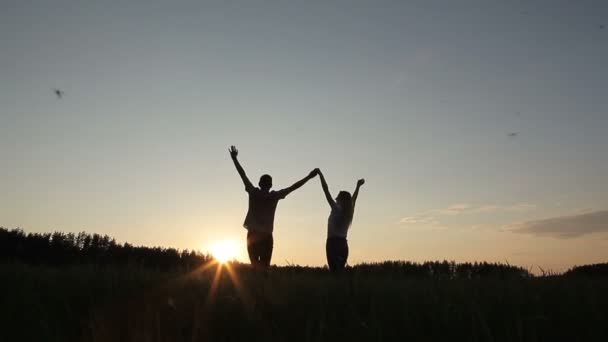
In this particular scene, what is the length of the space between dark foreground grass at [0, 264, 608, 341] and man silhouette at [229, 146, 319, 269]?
107 inches

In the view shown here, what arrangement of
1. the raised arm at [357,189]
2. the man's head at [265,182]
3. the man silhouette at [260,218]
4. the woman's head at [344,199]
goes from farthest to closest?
the raised arm at [357,189]
the woman's head at [344,199]
the man's head at [265,182]
the man silhouette at [260,218]

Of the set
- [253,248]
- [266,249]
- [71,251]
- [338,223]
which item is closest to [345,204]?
[338,223]

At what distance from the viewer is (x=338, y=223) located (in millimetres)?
9359

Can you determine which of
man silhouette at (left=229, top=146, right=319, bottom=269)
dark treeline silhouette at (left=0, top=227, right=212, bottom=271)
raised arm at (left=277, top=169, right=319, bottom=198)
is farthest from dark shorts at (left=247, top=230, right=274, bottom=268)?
dark treeline silhouette at (left=0, top=227, right=212, bottom=271)

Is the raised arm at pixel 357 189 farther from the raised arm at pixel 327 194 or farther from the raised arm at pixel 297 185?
the raised arm at pixel 297 185

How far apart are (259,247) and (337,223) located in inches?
63.4

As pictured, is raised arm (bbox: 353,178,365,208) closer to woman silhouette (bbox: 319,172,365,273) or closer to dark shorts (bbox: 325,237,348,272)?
woman silhouette (bbox: 319,172,365,273)

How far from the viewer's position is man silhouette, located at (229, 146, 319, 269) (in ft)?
28.5

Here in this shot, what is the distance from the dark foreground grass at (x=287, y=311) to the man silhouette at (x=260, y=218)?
8.91 ft

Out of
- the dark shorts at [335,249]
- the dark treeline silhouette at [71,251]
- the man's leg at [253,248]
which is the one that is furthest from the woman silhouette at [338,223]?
the dark treeline silhouette at [71,251]

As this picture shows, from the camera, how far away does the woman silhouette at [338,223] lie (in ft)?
30.5

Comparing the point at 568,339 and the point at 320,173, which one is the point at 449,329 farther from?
the point at 320,173

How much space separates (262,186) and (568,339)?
241 inches

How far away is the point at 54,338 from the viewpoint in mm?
3621
